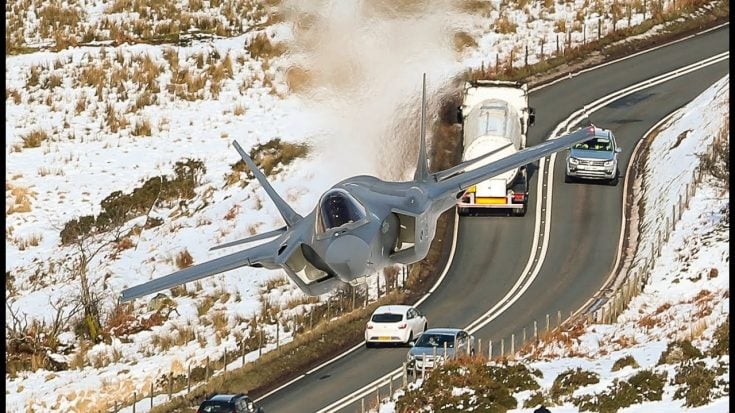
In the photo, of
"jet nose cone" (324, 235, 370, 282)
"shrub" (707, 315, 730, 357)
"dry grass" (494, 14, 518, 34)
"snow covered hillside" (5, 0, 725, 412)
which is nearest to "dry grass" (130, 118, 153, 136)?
"snow covered hillside" (5, 0, 725, 412)

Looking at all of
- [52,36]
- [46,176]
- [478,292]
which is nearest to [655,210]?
[478,292]

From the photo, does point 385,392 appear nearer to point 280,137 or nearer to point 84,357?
point 84,357

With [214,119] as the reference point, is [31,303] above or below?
below

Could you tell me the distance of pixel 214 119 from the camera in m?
91.5

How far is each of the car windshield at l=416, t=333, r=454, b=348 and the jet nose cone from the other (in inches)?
655

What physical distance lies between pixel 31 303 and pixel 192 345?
378 inches

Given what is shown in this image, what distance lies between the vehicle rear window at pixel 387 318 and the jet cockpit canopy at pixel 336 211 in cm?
2011

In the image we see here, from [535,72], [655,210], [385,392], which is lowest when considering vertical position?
[385,392]

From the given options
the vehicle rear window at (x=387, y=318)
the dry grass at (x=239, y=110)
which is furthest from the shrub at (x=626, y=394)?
the dry grass at (x=239, y=110)

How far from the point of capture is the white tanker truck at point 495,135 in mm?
72625

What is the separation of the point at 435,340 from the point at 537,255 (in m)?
14.1

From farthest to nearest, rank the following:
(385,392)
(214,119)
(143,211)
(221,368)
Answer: (214,119) < (143,211) < (221,368) < (385,392)

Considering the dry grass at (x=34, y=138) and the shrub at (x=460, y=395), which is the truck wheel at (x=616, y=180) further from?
the dry grass at (x=34, y=138)

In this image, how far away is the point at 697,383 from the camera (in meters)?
50.2
